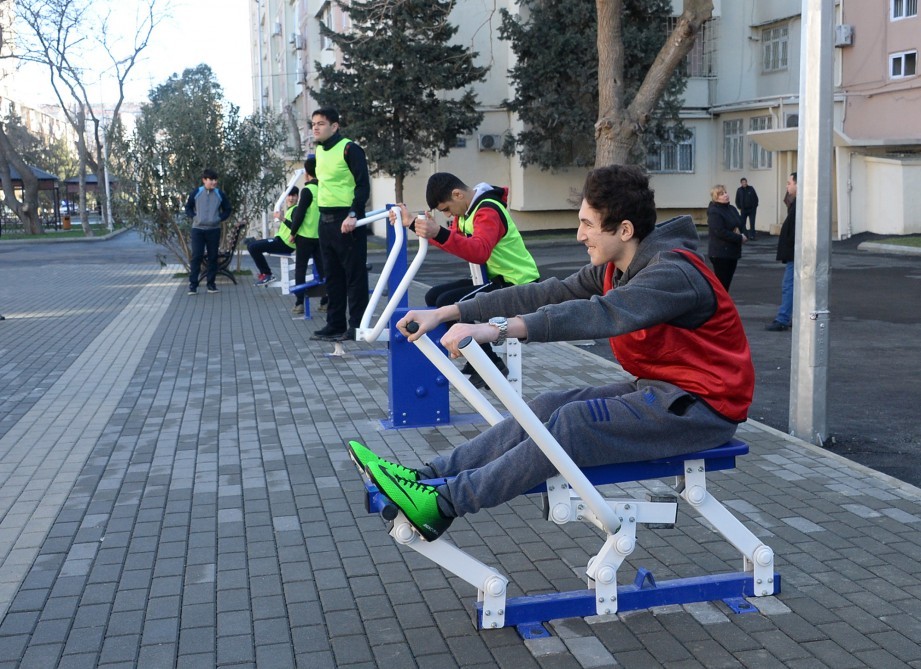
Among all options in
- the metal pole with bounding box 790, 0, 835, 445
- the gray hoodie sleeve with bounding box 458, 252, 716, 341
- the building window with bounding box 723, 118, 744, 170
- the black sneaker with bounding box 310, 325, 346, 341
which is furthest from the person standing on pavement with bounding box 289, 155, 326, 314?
the building window with bounding box 723, 118, 744, 170

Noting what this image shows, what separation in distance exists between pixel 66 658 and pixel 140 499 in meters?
1.97

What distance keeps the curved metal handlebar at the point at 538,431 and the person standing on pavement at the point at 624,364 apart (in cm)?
11

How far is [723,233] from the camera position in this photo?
1305 cm

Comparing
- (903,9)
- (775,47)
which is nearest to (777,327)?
(903,9)

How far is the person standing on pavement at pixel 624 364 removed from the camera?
12.0ft

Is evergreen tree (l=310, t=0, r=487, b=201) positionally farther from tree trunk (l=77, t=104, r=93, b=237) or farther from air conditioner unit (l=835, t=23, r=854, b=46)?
A: tree trunk (l=77, t=104, r=93, b=237)

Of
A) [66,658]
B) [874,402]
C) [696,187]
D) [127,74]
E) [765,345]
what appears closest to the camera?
[66,658]

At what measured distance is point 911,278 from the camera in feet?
61.5

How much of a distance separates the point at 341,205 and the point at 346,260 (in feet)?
1.78

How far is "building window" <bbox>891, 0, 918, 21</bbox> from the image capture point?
1219 inches

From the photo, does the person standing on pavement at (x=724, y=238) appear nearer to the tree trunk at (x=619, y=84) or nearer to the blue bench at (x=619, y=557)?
the tree trunk at (x=619, y=84)

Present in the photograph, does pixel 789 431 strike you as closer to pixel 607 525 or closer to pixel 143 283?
pixel 607 525

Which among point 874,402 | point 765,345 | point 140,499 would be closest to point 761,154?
point 765,345

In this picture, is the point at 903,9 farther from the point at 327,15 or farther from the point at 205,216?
the point at 205,216
